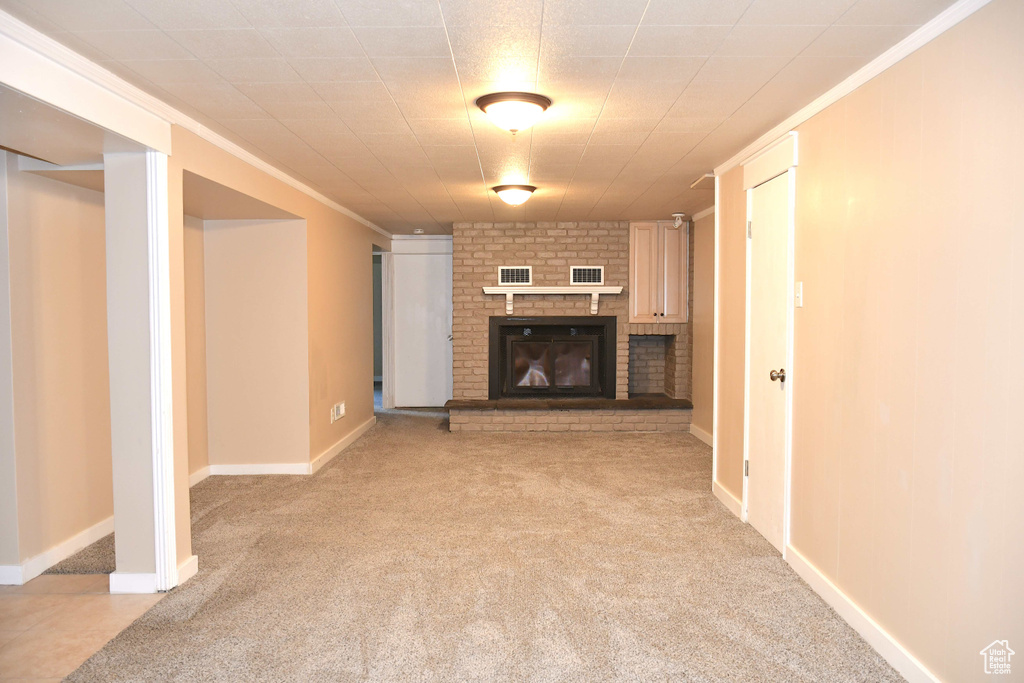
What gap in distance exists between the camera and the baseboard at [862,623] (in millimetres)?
2381

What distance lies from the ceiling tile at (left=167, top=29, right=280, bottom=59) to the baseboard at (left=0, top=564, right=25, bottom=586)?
266cm

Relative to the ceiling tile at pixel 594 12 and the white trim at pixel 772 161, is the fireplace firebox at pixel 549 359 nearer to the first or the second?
the white trim at pixel 772 161

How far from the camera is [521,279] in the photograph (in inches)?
303

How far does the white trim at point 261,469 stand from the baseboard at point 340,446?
9 cm

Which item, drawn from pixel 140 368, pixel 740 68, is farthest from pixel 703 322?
pixel 140 368

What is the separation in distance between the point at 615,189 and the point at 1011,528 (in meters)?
4.04

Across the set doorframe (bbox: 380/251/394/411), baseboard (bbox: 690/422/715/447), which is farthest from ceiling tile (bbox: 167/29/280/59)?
doorframe (bbox: 380/251/394/411)

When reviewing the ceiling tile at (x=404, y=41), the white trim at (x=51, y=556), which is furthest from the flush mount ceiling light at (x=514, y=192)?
the white trim at (x=51, y=556)

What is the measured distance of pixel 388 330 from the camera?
353 inches

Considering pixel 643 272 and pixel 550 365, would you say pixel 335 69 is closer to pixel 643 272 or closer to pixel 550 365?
pixel 643 272

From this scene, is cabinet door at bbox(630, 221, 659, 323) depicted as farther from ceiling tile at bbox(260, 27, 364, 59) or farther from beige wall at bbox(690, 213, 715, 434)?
ceiling tile at bbox(260, 27, 364, 59)

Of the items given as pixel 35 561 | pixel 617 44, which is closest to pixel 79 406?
pixel 35 561

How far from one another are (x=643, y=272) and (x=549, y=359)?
1.45 meters

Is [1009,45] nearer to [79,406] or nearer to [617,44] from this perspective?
[617,44]
